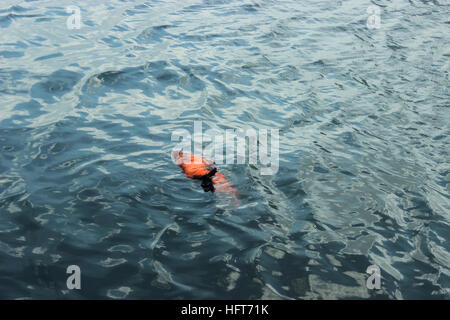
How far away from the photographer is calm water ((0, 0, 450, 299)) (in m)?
5.10

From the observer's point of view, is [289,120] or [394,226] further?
[289,120]

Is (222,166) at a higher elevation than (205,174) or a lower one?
lower

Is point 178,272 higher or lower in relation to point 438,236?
higher

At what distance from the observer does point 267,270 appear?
16.8 ft

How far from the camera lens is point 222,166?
23.9 ft

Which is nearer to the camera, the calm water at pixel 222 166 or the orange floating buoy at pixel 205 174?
the calm water at pixel 222 166

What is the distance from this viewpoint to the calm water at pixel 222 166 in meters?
5.10

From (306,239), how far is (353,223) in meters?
0.83

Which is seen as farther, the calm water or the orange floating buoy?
the orange floating buoy

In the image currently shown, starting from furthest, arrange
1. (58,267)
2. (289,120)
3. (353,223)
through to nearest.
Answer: (289,120) → (353,223) → (58,267)

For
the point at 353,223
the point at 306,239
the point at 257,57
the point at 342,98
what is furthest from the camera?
the point at 257,57

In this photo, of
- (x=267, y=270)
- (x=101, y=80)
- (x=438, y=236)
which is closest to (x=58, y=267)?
(x=267, y=270)

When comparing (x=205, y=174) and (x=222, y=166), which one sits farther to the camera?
(x=222, y=166)

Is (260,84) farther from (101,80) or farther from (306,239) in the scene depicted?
(306,239)
